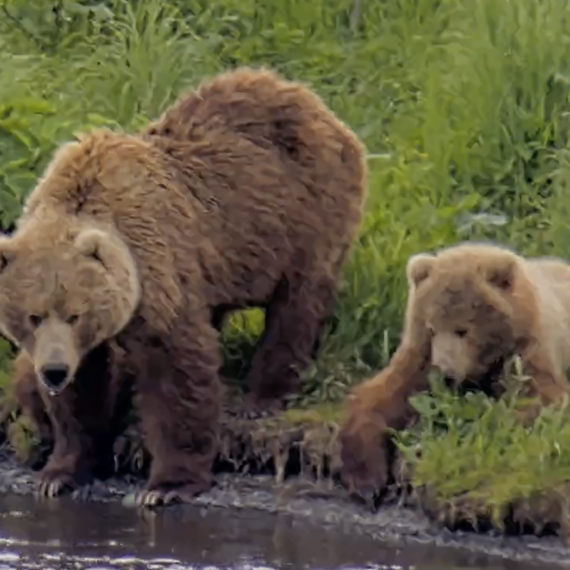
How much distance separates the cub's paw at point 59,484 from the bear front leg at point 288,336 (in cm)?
73

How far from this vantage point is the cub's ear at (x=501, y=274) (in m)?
6.45

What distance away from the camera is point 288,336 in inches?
289

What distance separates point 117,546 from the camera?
247 inches

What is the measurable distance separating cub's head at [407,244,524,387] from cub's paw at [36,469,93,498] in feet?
4.62

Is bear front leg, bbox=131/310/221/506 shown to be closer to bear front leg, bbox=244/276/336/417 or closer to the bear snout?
the bear snout

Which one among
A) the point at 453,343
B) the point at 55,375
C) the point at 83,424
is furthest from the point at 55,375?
the point at 453,343

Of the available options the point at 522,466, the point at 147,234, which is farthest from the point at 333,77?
the point at 522,466

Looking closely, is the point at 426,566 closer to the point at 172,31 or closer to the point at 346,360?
the point at 346,360

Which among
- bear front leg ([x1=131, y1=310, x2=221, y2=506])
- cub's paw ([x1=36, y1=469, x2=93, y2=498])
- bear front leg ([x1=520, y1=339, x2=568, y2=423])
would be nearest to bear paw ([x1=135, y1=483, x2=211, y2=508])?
bear front leg ([x1=131, y1=310, x2=221, y2=506])

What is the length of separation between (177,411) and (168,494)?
0.29 metres

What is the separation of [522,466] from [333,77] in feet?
12.7

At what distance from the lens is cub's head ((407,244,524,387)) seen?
6383 mm

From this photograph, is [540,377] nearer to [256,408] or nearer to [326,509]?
[326,509]

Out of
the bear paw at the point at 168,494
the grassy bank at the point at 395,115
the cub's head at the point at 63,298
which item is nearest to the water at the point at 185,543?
the bear paw at the point at 168,494
